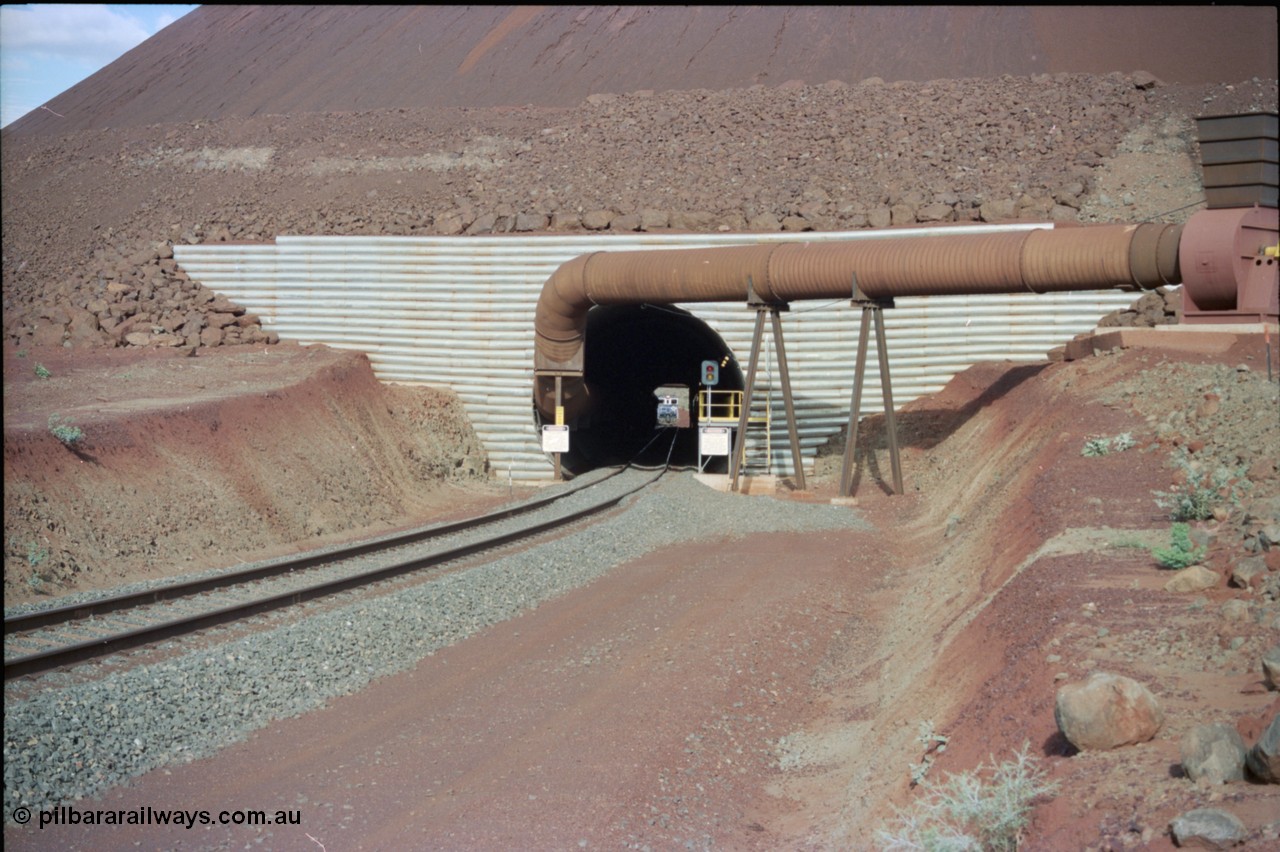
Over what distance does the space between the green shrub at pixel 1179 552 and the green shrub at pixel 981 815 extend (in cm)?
366

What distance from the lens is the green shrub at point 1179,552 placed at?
32.2 feet

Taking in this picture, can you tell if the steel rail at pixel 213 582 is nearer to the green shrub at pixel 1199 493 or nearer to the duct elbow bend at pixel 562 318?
the duct elbow bend at pixel 562 318

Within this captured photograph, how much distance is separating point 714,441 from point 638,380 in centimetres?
1230

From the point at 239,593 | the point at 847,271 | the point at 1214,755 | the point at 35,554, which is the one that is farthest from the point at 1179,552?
the point at 35,554

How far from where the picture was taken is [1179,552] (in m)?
9.91

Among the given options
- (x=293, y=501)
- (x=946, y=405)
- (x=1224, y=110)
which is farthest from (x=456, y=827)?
(x=1224, y=110)

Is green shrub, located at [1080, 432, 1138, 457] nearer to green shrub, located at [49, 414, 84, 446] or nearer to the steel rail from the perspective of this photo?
the steel rail

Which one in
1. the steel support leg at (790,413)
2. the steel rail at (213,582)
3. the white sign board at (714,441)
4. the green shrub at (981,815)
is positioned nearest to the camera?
the green shrub at (981,815)

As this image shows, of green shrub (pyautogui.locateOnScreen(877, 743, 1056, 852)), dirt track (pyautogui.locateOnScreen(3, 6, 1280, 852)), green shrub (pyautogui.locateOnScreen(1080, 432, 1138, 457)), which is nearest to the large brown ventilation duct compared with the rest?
dirt track (pyautogui.locateOnScreen(3, 6, 1280, 852))

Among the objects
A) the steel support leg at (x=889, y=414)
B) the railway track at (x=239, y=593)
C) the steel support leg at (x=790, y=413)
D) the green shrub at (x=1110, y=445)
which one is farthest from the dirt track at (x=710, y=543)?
the railway track at (x=239, y=593)

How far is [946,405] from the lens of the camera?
1087 inches

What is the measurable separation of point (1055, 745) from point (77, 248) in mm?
45169

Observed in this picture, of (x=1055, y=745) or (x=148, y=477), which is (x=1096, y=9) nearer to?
(x=148, y=477)

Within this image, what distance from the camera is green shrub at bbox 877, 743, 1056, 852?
20.3ft
